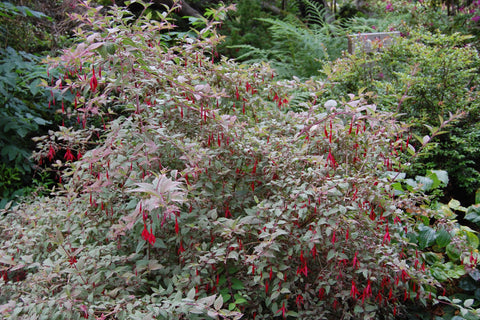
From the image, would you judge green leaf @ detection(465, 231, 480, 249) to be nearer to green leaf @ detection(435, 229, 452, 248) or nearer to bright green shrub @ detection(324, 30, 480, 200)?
→ green leaf @ detection(435, 229, 452, 248)

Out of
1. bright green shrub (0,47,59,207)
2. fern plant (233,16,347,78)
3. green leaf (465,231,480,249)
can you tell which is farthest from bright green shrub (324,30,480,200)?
bright green shrub (0,47,59,207)

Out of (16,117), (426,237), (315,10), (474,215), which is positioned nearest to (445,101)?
(474,215)

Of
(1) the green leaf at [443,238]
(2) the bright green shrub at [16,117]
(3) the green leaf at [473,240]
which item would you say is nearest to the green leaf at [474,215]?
(3) the green leaf at [473,240]

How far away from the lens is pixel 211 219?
173 centimetres

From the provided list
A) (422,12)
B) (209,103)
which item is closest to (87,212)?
(209,103)

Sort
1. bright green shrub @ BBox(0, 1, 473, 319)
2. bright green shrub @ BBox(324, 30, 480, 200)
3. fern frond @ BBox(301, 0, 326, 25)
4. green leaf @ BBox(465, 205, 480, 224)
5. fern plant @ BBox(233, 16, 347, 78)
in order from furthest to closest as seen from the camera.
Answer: fern frond @ BBox(301, 0, 326, 25), fern plant @ BBox(233, 16, 347, 78), bright green shrub @ BBox(324, 30, 480, 200), green leaf @ BBox(465, 205, 480, 224), bright green shrub @ BBox(0, 1, 473, 319)

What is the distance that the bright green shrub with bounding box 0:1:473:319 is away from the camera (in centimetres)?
151

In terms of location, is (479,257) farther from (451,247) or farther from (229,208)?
(229,208)

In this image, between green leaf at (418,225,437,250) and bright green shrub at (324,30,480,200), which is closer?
green leaf at (418,225,437,250)

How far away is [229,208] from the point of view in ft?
6.01

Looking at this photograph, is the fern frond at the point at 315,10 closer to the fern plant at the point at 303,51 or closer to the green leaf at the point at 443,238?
the fern plant at the point at 303,51

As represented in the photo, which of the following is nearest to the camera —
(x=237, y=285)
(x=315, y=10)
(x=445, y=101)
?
(x=237, y=285)

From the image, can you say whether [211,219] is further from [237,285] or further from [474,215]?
[474,215]

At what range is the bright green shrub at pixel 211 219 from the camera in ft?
4.96
